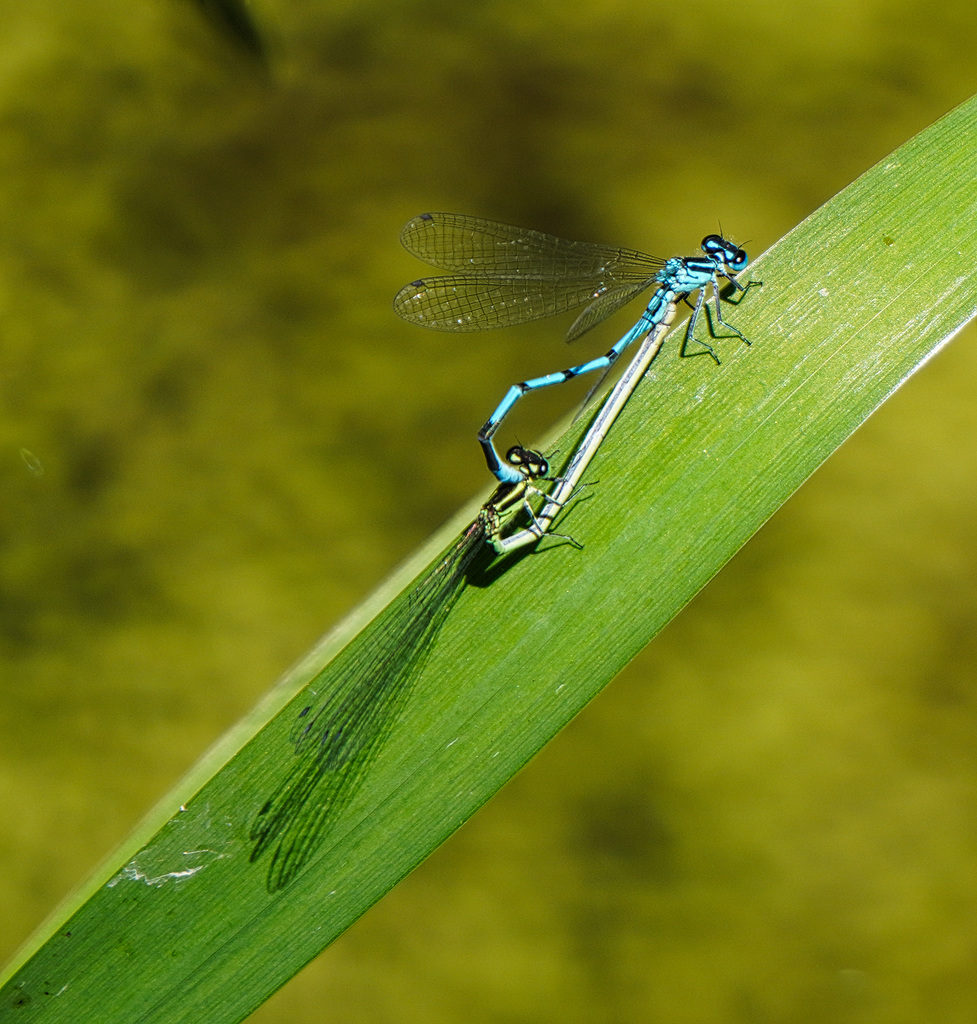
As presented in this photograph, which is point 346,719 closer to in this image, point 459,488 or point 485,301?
point 459,488

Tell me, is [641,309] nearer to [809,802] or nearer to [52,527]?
[809,802]

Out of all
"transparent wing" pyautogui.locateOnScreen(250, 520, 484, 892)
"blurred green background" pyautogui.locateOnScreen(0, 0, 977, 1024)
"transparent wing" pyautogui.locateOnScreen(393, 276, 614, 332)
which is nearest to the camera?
"transparent wing" pyautogui.locateOnScreen(250, 520, 484, 892)

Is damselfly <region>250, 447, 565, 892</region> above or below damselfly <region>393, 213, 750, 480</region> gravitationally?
below

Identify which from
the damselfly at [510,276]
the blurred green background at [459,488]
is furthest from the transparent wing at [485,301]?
the blurred green background at [459,488]

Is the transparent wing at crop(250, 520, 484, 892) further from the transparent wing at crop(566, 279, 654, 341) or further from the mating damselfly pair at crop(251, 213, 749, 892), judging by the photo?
the transparent wing at crop(566, 279, 654, 341)

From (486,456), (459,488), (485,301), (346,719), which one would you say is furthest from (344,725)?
(485,301)

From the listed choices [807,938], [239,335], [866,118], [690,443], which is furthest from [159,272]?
[807,938]

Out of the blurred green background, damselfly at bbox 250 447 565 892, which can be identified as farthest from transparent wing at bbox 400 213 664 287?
damselfly at bbox 250 447 565 892
